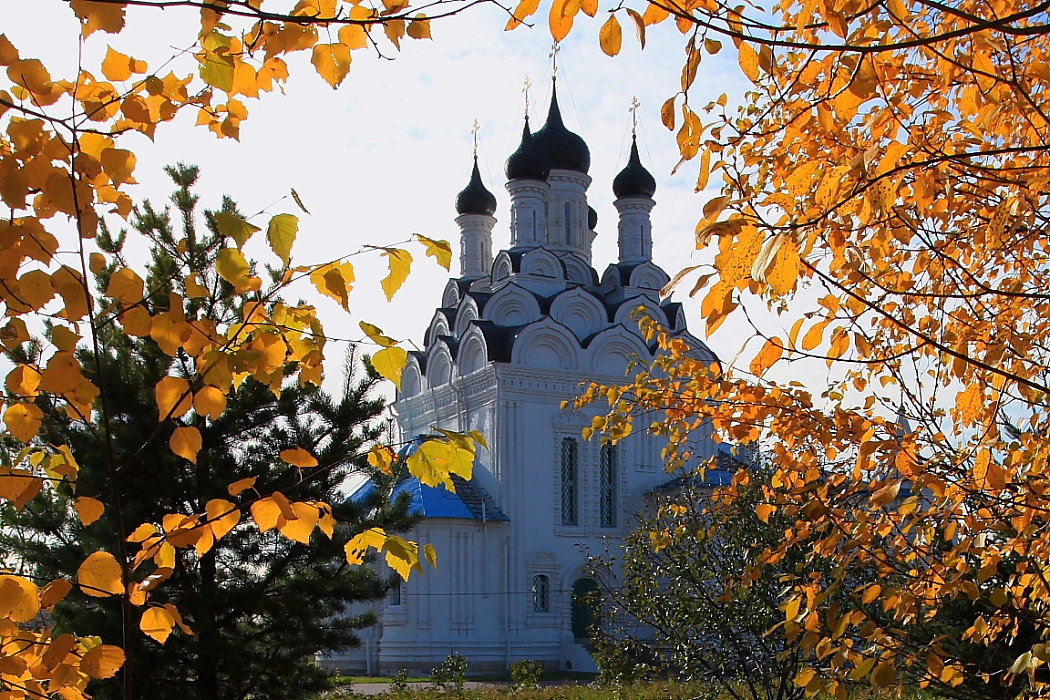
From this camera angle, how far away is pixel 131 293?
1686mm

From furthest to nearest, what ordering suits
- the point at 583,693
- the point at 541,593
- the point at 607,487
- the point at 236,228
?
the point at 607,487 → the point at 541,593 → the point at 583,693 → the point at 236,228

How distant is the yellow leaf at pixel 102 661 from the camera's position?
5.86ft

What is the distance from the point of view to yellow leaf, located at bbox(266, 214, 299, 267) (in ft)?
5.58

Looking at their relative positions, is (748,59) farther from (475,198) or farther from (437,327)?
(475,198)

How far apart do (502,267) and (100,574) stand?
22.3 meters

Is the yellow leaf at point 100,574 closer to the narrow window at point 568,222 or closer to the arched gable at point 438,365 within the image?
the arched gable at point 438,365

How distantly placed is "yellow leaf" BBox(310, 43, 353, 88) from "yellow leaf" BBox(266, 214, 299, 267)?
0.94 feet

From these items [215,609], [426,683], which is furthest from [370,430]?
[426,683]

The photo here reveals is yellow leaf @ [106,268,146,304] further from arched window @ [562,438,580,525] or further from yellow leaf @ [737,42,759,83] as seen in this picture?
arched window @ [562,438,580,525]

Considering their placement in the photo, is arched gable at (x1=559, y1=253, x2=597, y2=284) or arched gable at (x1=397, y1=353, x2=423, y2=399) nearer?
arched gable at (x1=559, y1=253, x2=597, y2=284)

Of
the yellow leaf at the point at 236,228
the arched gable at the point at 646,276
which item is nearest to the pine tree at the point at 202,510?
the yellow leaf at the point at 236,228

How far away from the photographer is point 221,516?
1.82m

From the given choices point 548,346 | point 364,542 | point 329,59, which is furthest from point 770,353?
point 548,346

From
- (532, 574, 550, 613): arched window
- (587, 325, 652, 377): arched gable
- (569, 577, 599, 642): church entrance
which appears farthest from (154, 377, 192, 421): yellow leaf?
(587, 325, 652, 377): arched gable
